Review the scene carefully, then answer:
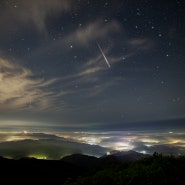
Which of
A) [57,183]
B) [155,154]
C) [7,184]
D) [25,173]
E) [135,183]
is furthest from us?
[25,173]

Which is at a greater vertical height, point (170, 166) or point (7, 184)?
point (170, 166)

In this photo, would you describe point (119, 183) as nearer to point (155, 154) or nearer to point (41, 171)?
point (155, 154)

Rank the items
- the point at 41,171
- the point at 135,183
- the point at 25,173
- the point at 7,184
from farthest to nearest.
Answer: the point at 41,171, the point at 25,173, the point at 7,184, the point at 135,183

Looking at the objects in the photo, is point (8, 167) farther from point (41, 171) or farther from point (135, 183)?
point (135, 183)

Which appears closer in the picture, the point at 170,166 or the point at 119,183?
the point at 119,183

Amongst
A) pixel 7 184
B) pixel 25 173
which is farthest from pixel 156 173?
pixel 25 173

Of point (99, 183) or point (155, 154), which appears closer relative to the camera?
point (99, 183)

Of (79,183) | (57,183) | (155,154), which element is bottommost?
(57,183)

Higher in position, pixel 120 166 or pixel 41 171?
pixel 120 166

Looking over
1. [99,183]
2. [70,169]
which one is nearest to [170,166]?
[99,183]
